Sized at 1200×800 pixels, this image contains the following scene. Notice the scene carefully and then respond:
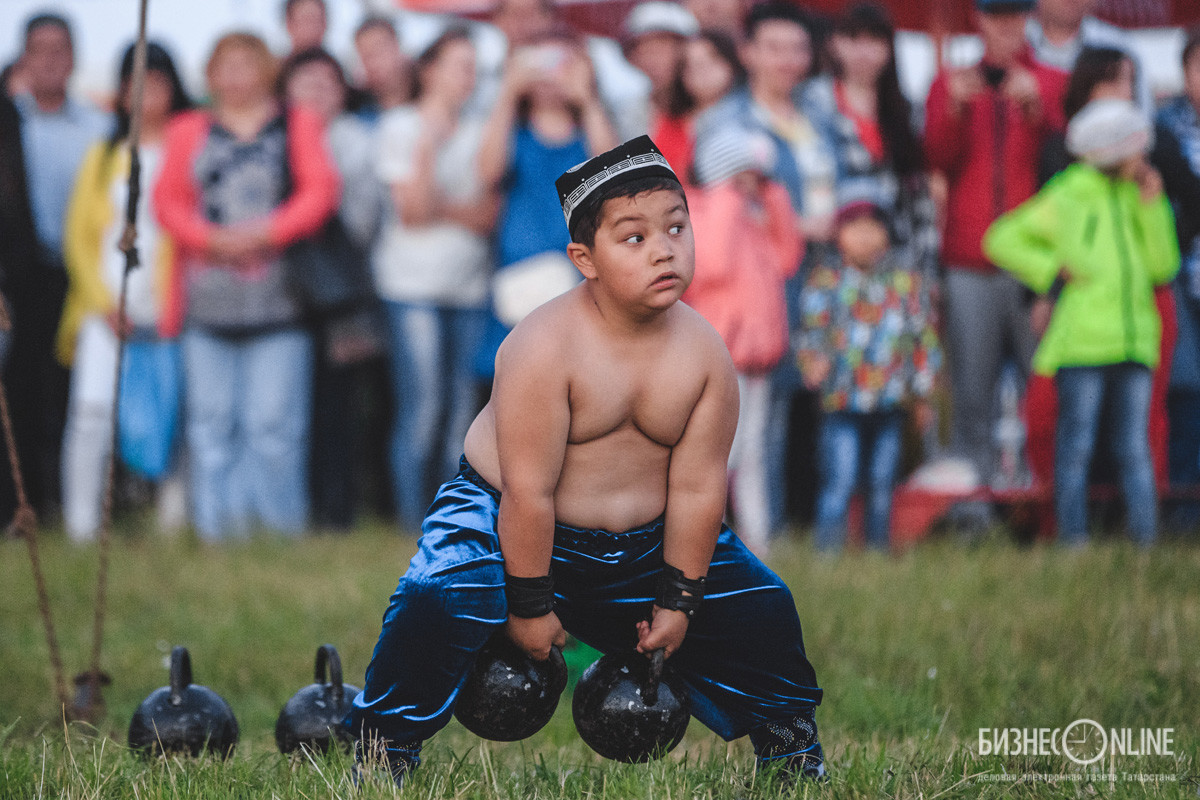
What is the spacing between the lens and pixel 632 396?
2852 millimetres

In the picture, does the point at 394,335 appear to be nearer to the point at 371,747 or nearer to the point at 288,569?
the point at 288,569

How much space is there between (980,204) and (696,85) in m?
1.66

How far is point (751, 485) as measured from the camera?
6742mm

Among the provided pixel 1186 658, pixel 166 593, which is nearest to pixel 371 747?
pixel 1186 658

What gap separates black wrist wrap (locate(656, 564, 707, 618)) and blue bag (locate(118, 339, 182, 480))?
5.14 metres

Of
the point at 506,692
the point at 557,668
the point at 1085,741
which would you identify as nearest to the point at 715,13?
the point at 1085,741

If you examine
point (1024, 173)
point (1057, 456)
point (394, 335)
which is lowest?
point (1057, 456)

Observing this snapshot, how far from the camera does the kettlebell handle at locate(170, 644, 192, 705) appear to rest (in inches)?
135

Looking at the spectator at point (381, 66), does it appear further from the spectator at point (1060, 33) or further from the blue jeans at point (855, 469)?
the spectator at point (1060, 33)

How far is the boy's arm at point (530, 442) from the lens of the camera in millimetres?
2764

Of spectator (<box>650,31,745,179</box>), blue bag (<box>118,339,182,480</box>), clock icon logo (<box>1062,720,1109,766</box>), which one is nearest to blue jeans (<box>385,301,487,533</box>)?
blue bag (<box>118,339,182,480</box>)

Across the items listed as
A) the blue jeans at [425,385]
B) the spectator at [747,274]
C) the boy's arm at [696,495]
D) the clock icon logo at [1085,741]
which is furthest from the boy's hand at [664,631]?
the blue jeans at [425,385]

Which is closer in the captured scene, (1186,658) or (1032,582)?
(1186,658)

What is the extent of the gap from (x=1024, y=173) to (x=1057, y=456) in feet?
5.18
